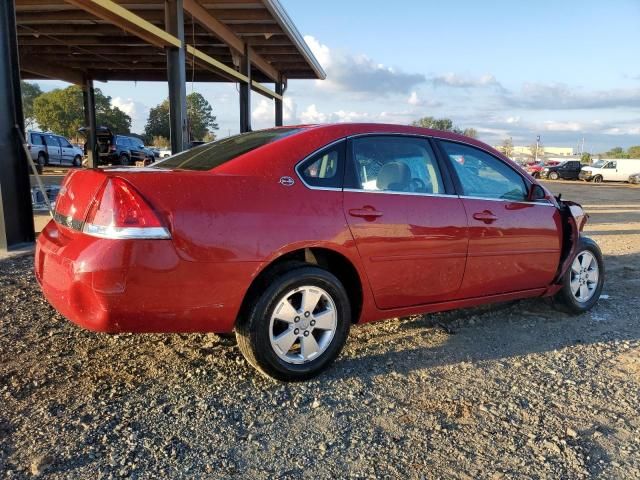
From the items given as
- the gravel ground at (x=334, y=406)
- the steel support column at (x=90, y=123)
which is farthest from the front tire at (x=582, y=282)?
the steel support column at (x=90, y=123)

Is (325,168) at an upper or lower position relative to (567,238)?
upper

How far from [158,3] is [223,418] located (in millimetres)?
10644

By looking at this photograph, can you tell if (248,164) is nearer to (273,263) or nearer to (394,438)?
(273,263)

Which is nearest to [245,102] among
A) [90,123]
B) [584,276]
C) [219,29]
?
[219,29]

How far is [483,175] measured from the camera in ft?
13.6

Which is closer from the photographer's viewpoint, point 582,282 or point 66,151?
point 582,282

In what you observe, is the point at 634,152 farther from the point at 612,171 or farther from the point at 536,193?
the point at 536,193

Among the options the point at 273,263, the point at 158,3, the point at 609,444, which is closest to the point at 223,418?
the point at 273,263

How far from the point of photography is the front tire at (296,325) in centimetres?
298

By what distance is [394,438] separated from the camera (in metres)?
2.64

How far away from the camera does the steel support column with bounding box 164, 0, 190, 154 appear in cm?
1018

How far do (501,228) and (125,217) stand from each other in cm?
276

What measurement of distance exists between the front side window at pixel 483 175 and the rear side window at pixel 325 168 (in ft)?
3.33

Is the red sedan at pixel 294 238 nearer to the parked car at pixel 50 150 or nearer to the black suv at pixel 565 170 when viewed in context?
the parked car at pixel 50 150
